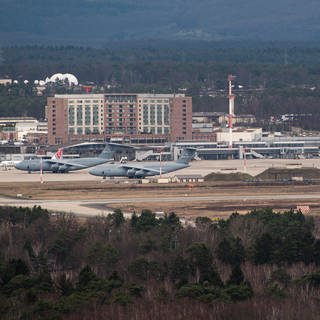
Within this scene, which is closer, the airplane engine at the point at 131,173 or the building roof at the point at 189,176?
the building roof at the point at 189,176

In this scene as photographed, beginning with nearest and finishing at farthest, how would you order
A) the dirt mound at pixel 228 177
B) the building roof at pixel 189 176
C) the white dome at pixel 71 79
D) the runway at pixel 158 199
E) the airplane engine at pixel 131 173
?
the runway at pixel 158 199 < the dirt mound at pixel 228 177 < the building roof at pixel 189 176 < the airplane engine at pixel 131 173 < the white dome at pixel 71 79

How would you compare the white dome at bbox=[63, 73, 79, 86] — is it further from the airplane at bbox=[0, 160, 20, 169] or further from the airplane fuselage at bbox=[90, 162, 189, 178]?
the airplane fuselage at bbox=[90, 162, 189, 178]

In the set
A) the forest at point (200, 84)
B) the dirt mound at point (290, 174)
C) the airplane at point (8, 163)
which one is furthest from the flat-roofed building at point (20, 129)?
the dirt mound at point (290, 174)

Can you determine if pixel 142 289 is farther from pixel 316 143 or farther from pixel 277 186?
pixel 316 143

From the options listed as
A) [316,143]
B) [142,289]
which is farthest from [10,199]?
[316,143]

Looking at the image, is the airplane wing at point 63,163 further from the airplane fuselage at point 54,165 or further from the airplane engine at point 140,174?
the airplane engine at point 140,174

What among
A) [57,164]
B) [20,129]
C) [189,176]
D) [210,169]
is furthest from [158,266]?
[20,129]

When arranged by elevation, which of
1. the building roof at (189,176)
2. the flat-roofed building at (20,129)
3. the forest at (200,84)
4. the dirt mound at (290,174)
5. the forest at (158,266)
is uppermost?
the forest at (200,84)
